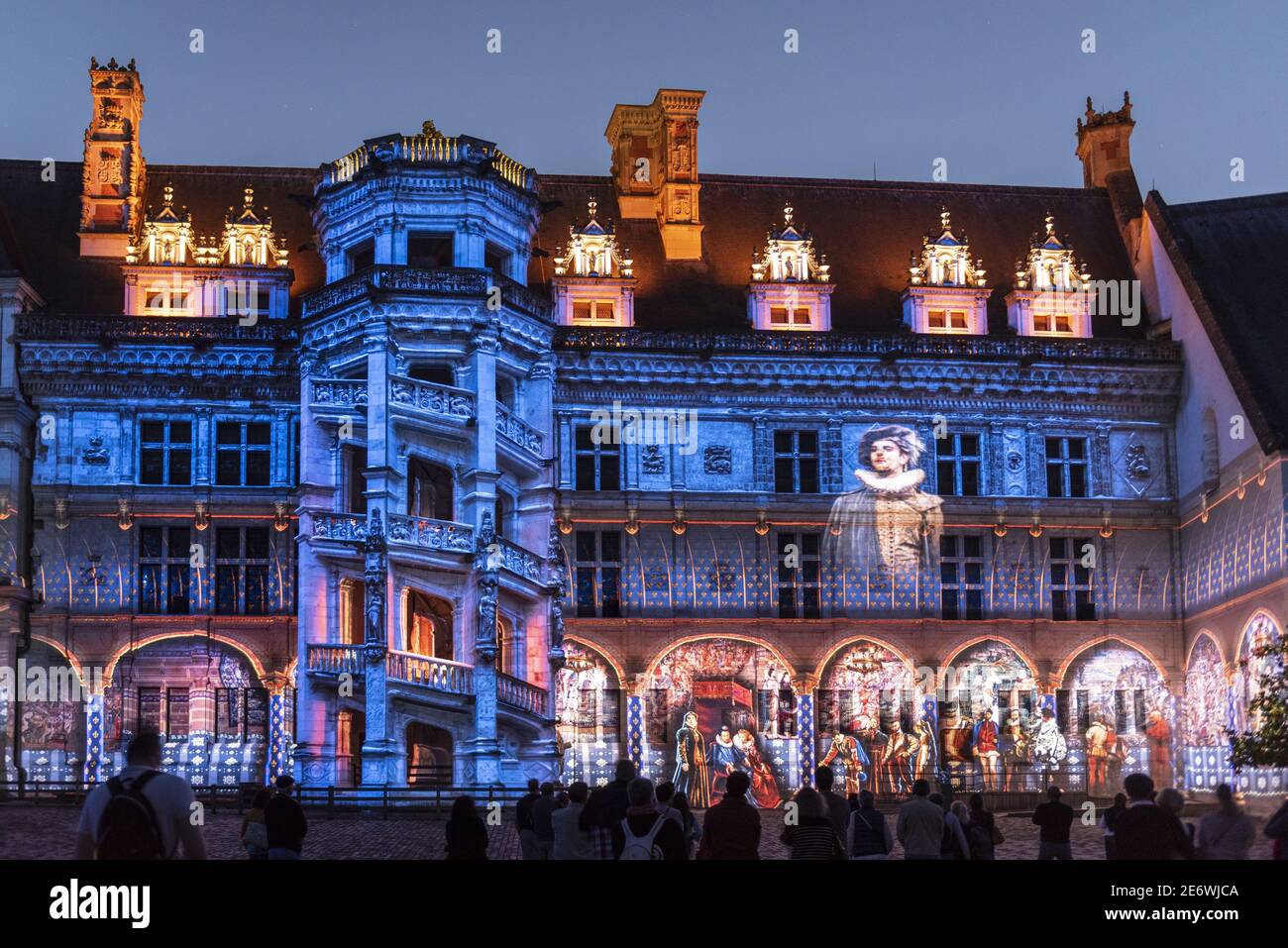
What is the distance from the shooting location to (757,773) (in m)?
44.3

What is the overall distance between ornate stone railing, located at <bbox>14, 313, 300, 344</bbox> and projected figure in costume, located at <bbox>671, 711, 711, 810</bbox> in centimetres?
1251

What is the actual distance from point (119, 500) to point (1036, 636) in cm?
2135

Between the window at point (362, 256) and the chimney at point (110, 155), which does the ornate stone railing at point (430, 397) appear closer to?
the window at point (362, 256)

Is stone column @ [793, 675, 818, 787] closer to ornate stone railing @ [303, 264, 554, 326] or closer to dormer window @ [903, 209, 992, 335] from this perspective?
dormer window @ [903, 209, 992, 335]

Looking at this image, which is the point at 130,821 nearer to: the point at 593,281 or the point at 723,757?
the point at 723,757

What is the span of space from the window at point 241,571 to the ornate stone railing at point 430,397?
20.0 ft

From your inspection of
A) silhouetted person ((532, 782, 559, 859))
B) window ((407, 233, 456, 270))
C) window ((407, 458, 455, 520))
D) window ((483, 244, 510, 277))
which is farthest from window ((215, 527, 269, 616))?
silhouetted person ((532, 782, 559, 859))

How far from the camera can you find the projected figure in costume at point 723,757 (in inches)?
1736

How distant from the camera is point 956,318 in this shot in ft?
159
